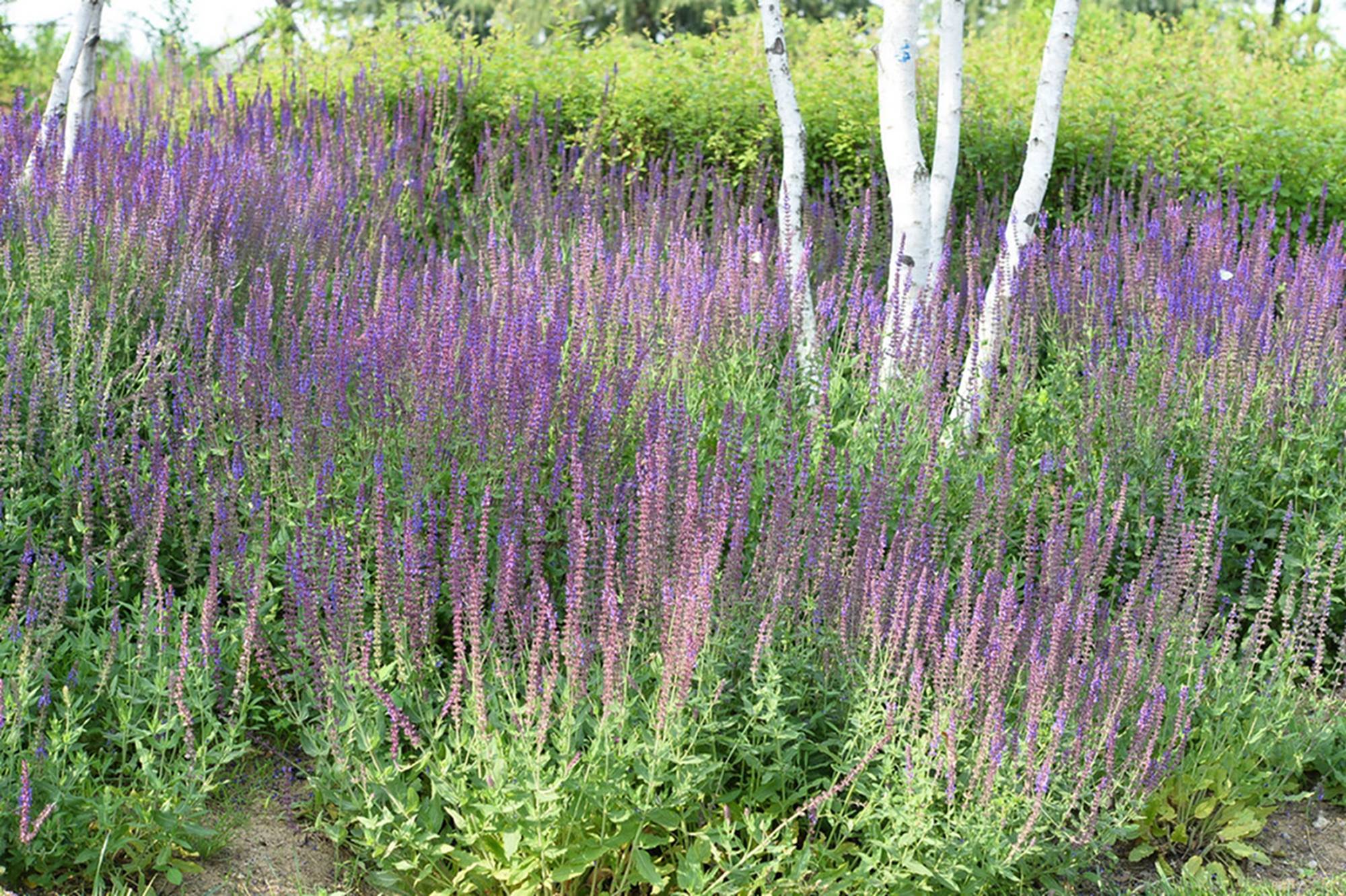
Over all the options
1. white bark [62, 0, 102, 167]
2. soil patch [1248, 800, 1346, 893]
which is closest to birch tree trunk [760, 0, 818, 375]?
soil patch [1248, 800, 1346, 893]

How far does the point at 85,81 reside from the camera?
22.3 ft

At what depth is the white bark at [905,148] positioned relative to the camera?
237 inches

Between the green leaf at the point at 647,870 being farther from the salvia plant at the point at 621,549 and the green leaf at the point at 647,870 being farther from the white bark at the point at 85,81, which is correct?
the white bark at the point at 85,81

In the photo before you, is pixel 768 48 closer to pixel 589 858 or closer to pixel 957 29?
pixel 957 29

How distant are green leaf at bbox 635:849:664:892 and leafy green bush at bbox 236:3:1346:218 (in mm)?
5464

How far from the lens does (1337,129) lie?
8570 mm

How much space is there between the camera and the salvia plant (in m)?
3.21

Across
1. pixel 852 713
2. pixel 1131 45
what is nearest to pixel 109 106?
pixel 1131 45

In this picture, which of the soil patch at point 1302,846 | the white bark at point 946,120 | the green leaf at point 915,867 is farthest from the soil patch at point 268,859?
the white bark at point 946,120

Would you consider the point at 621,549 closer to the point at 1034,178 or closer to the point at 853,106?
the point at 1034,178

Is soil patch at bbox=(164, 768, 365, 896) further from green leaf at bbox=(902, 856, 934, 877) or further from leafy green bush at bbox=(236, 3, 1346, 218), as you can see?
Result: leafy green bush at bbox=(236, 3, 1346, 218)

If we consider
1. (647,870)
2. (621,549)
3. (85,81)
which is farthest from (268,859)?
(85,81)

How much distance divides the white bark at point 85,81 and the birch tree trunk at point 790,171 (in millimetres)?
3158

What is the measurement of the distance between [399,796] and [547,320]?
2.28 meters
